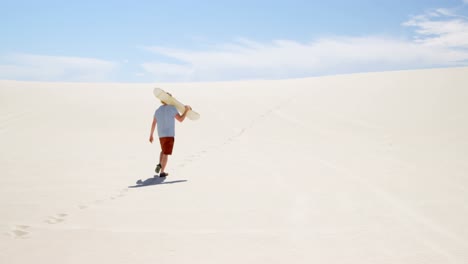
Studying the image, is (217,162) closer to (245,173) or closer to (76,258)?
(245,173)

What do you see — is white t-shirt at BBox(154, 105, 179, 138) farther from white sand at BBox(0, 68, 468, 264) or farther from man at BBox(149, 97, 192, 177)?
white sand at BBox(0, 68, 468, 264)

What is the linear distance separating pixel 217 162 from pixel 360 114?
10.1 metres

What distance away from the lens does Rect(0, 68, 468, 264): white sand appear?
353 cm

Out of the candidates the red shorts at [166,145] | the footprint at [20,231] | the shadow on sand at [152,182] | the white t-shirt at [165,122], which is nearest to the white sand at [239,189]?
the footprint at [20,231]

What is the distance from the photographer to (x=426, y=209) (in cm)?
480

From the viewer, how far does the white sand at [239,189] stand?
353 cm

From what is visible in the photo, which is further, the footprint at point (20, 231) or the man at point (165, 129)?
the man at point (165, 129)

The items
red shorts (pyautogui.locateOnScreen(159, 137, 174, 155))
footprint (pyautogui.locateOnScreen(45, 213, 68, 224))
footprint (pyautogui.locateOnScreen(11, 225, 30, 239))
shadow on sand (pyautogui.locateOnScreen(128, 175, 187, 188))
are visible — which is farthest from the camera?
red shorts (pyautogui.locateOnScreen(159, 137, 174, 155))

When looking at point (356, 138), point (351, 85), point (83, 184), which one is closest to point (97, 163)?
point (83, 184)

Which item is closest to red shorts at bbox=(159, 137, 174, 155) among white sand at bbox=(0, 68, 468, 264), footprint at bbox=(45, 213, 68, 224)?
white sand at bbox=(0, 68, 468, 264)

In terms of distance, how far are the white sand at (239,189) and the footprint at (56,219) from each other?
4cm

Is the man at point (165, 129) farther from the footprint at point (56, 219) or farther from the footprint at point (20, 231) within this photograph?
the footprint at point (20, 231)

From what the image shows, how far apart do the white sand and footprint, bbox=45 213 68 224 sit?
0.04 m

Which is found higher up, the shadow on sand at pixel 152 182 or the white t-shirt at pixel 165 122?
the white t-shirt at pixel 165 122
